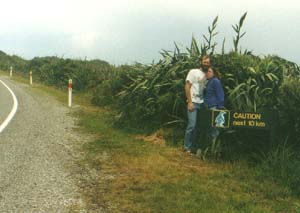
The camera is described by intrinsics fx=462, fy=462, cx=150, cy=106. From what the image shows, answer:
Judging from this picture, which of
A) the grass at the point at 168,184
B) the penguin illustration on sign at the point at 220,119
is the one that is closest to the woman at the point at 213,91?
the penguin illustration on sign at the point at 220,119

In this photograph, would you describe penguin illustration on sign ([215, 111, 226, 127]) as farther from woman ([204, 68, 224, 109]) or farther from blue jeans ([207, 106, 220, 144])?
woman ([204, 68, 224, 109])

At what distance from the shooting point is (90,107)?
59.5 ft

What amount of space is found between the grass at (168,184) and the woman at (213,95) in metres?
0.60

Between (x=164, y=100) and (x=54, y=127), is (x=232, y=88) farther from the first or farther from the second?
(x=54, y=127)

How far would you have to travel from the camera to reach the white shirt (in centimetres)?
914

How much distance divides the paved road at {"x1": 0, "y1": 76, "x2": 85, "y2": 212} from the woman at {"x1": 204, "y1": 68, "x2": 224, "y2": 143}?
2.77m

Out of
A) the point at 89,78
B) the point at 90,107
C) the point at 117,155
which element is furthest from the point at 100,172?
the point at 89,78

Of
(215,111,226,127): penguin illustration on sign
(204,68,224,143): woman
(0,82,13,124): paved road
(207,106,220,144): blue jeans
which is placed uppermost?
(204,68,224,143): woman

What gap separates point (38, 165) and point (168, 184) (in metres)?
2.48

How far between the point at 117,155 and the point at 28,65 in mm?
36181

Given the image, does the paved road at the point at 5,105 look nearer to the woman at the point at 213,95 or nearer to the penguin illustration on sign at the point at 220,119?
the woman at the point at 213,95

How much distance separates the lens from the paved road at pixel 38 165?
618 centimetres

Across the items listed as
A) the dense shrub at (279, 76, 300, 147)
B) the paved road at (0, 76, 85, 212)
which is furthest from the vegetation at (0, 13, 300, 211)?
the paved road at (0, 76, 85, 212)

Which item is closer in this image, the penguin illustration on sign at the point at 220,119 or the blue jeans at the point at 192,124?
the penguin illustration on sign at the point at 220,119
